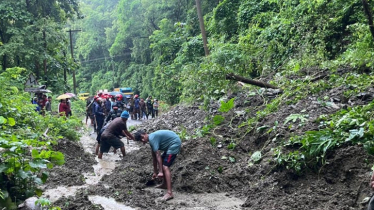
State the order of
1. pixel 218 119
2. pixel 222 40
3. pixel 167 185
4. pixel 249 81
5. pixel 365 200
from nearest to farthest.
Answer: pixel 365 200, pixel 167 185, pixel 218 119, pixel 249 81, pixel 222 40

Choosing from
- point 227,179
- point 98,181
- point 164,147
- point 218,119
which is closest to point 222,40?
point 218,119

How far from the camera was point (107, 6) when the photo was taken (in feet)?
290

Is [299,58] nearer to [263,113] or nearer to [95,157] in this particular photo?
[263,113]

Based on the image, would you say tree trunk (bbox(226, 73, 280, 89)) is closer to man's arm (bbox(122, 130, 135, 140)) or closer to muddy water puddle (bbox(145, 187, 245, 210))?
man's arm (bbox(122, 130, 135, 140))

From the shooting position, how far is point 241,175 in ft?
25.1

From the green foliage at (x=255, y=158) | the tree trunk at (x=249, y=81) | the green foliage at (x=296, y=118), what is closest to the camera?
the green foliage at (x=255, y=158)

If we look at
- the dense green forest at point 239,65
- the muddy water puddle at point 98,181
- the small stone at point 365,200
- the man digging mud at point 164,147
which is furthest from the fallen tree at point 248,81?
the small stone at point 365,200

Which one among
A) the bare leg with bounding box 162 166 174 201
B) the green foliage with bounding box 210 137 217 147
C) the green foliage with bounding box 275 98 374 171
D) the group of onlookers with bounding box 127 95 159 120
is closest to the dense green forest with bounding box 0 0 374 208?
the green foliage with bounding box 275 98 374 171

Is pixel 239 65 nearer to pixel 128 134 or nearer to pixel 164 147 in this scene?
pixel 128 134

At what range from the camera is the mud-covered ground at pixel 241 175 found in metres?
6.06

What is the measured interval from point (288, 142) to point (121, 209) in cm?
344

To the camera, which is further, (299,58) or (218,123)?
(299,58)

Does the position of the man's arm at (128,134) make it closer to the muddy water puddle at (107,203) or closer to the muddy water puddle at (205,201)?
the muddy water puddle at (205,201)

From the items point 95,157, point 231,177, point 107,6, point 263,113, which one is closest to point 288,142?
point 231,177
